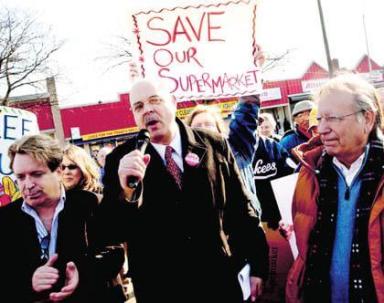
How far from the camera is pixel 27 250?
2.04 m

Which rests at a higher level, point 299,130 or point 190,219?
point 299,130

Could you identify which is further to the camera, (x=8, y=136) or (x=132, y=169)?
(x=8, y=136)

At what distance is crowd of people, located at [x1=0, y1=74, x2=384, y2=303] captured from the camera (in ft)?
6.26

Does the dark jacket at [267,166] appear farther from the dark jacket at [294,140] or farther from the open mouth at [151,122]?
the open mouth at [151,122]

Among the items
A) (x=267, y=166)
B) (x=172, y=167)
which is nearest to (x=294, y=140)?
(x=267, y=166)

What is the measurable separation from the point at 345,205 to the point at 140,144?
1031 mm

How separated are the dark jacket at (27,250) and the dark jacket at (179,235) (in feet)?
0.79

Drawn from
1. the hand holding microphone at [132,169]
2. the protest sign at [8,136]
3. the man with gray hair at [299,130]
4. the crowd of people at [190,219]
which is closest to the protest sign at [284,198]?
the crowd of people at [190,219]

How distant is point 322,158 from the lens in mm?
2131

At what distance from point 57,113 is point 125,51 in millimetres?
7748

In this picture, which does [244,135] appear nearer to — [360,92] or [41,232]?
[360,92]

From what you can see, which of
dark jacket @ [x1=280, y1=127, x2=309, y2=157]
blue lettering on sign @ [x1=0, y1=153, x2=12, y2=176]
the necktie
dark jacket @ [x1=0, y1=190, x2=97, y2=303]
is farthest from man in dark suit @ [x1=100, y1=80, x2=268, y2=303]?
dark jacket @ [x1=280, y1=127, x2=309, y2=157]

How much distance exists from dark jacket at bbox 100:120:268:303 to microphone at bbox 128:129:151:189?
14 centimetres

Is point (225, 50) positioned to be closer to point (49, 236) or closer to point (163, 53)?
point (163, 53)
